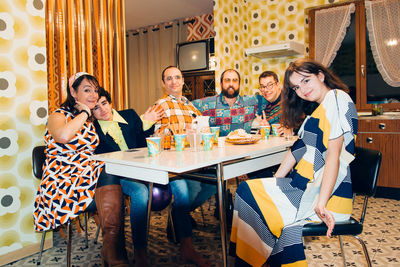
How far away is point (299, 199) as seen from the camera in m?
1.28

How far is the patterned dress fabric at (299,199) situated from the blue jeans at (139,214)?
0.57 m

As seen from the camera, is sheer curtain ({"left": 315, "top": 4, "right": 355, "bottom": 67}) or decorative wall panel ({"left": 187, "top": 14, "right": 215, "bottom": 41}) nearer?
sheer curtain ({"left": 315, "top": 4, "right": 355, "bottom": 67})

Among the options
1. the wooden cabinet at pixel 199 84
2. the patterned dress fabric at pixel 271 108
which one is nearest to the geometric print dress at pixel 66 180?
the patterned dress fabric at pixel 271 108

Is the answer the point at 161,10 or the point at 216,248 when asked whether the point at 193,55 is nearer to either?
the point at 161,10

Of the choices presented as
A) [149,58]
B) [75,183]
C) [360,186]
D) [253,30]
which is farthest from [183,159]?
[149,58]

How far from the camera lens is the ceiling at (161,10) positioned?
4844 millimetres

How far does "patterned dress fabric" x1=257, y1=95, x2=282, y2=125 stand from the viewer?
270cm

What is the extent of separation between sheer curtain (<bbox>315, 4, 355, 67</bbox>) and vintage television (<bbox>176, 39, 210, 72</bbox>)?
1526mm

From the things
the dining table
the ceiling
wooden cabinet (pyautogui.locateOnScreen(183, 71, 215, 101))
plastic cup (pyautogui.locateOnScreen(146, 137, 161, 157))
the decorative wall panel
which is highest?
the ceiling

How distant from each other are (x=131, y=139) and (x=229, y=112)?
3.39 feet

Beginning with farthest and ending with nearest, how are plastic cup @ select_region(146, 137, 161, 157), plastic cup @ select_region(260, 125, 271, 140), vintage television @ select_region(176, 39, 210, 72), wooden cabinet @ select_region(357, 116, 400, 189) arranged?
vintage television @ select_region(176, 39, 210, 72)
wooden cabinet @ select_region(357, 116, 400, 189)
plastic cup @ select_region(260, 125, 271, 140)
plastic cup @ select_region(146, 137, 161, 157)

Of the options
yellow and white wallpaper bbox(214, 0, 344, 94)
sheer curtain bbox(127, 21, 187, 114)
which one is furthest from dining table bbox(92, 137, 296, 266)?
sheer curtain bbox(127, 21, 187, 114)

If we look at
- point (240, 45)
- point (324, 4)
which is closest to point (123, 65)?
point (240, 45)

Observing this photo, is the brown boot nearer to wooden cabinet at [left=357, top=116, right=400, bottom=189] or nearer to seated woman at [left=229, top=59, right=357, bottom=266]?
seated woman at [left=229, top=59, right=357, bottom=266]
